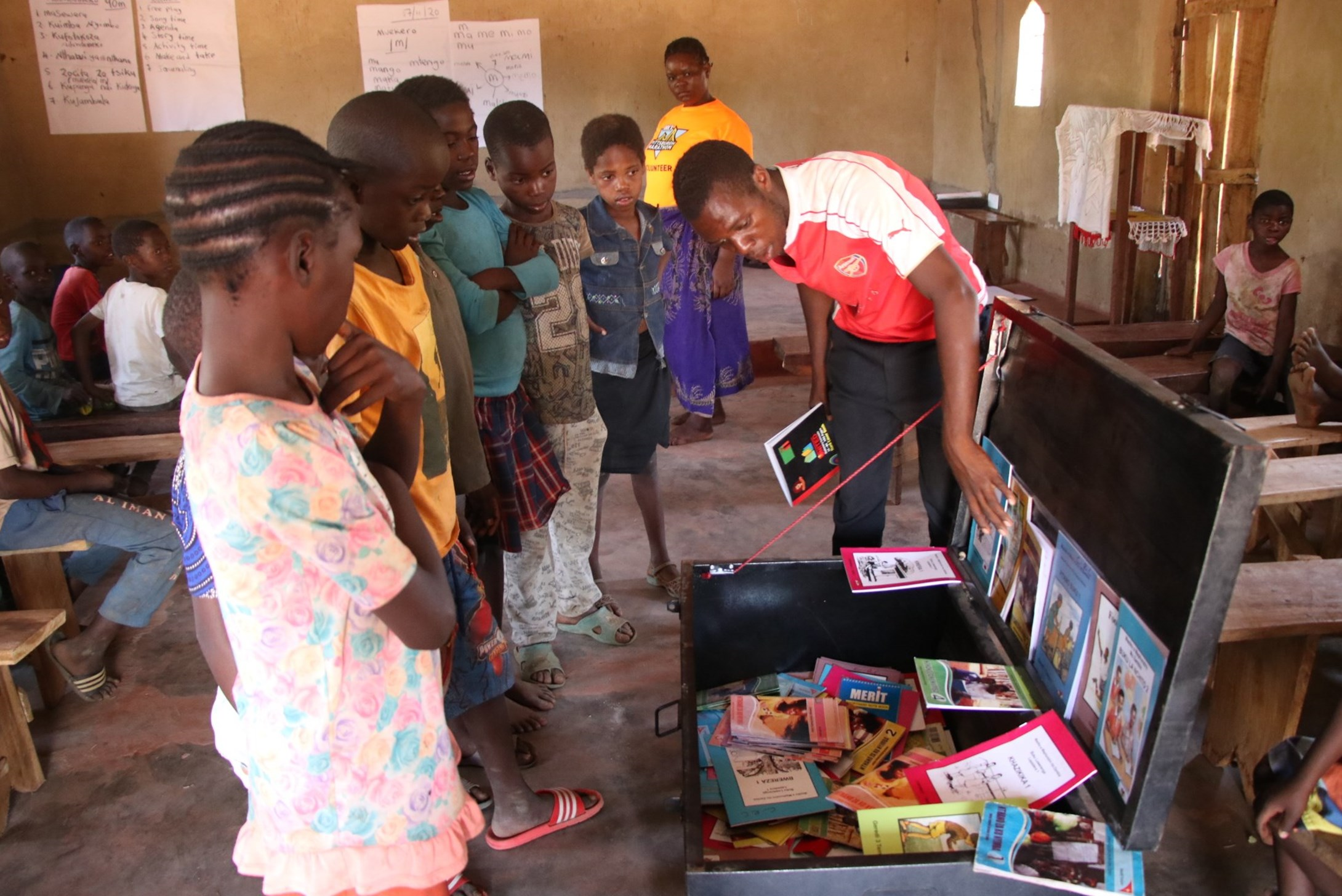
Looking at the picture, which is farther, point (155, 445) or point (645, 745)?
point (155, 445)

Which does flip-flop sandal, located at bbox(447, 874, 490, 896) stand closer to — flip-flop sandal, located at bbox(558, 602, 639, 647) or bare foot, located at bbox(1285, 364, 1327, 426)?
flip-flop sandal, located at bbox(558, 602, 639, 647)

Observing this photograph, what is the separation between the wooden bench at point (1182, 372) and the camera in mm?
4324

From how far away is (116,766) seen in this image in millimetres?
2607

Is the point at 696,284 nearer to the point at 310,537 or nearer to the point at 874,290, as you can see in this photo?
the point at 874,290

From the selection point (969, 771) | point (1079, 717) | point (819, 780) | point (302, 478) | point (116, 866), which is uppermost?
point (302, 478)

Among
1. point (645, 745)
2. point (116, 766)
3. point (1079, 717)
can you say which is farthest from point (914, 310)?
point (116, 766)

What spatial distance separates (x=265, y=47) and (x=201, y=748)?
20.4 ft

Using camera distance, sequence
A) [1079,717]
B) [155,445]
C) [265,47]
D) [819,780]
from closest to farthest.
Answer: [1079,717] → [819,780] → [155,445] → [265,47]

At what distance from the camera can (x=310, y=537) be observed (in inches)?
44.8

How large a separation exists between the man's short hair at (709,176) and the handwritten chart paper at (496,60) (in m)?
5.86

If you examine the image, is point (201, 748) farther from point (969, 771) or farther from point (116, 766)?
point (969, 771)

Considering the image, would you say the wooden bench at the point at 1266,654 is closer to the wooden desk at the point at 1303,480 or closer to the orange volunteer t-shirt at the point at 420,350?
the wooden desk at the point at 1303,480

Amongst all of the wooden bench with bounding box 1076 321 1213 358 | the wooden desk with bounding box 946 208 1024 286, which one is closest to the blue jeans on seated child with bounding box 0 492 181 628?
the wooden bench with bounding box 1076 321 1213 358

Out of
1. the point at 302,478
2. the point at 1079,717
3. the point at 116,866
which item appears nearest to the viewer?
the point at 302,478
